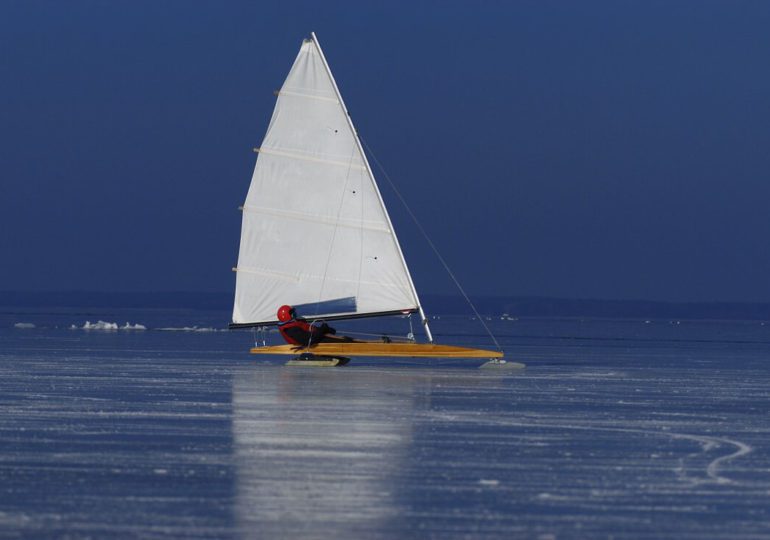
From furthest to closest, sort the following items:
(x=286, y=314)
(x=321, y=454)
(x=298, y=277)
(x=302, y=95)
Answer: (x=298, y=277)
(x=302, y=95)
(x=286, y=314)
(x=321, y=454)

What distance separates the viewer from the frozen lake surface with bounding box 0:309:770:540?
12.9 meters

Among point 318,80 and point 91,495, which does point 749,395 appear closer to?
point 318,80

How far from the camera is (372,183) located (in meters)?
39.7

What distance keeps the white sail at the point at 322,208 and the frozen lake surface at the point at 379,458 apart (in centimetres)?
670

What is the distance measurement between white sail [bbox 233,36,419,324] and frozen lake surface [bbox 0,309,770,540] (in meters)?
6.70

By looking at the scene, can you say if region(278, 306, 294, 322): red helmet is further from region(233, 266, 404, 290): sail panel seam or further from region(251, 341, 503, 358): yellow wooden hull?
region(251, 341, 503, 358): yellow wooden hull

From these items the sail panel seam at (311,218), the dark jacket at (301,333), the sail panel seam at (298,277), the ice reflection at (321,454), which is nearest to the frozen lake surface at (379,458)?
the ice reflection at (321,454)

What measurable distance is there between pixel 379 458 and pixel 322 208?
2326 centimetres

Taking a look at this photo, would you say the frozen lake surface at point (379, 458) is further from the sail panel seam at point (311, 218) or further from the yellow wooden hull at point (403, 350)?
the sail panel seam at point (311, 218)

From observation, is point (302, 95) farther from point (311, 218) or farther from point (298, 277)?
point (298, 277)

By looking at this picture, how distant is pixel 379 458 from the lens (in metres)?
17.1

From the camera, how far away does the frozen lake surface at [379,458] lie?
42.3 ft

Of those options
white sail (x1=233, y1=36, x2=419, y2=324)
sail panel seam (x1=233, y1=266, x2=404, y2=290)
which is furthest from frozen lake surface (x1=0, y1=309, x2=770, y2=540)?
white sail (x1=233, y1=36, x2=419, y2=324)

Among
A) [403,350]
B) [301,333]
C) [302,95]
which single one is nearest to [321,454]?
[403,350]
